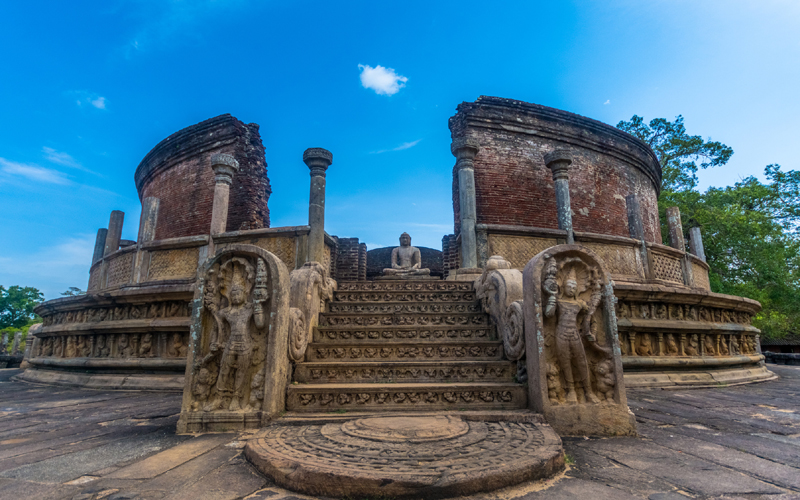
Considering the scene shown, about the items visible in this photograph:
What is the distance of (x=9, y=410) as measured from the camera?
4.53 metres

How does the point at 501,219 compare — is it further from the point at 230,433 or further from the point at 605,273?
the point at 230,433

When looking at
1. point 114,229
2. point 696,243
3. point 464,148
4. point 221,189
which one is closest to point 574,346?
point 464,148

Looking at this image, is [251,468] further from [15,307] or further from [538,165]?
[15,307]

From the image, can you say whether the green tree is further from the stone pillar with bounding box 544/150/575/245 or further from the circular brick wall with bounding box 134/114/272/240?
the stone pillar with bounding box 544/150/575/245

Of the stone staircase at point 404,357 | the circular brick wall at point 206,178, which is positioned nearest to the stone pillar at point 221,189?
the stone staircase at point 404,357

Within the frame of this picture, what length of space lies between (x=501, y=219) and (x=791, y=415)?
888 centimetres

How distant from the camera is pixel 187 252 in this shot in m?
7.55

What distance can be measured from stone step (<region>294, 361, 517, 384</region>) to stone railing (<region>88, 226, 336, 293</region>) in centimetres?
313

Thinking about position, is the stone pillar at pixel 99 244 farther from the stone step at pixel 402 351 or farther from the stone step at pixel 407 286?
the stone step at pixel 402 351

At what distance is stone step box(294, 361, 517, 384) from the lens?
3.91m

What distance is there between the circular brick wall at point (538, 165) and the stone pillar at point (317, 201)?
6.11m

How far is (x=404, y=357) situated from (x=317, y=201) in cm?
370

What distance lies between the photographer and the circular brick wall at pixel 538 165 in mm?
12789

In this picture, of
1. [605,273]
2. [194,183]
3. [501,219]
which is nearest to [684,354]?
[605,273]
